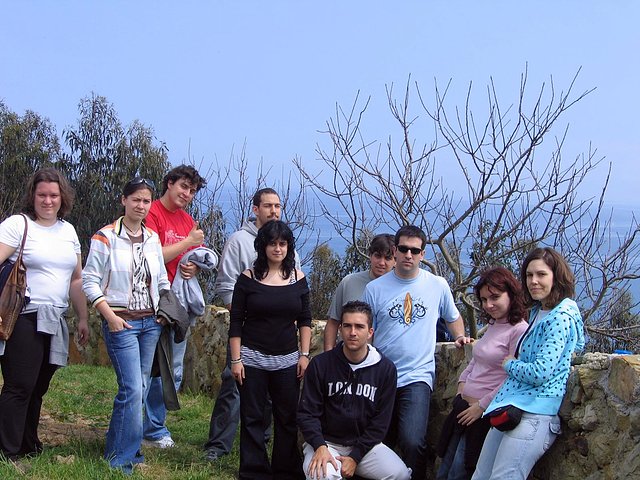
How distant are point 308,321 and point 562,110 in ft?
13.7

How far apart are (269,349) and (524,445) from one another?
1.59 metres

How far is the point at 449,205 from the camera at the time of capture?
9156 millimetres

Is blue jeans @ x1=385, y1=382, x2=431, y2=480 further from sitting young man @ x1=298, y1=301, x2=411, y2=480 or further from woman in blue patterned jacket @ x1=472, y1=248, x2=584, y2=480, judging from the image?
woman in blue patterned jacket @ x1=472, y1=248, x2=584, y2=480

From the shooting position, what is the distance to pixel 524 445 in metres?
3.63

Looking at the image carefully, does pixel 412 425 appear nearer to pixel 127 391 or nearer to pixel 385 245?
pixel 385 245

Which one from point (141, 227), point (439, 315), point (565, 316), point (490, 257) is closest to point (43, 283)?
point (141, 227)

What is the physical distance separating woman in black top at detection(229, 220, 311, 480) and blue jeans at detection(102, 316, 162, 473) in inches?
21.0

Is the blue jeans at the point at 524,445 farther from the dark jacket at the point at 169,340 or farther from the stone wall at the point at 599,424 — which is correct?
the dark jacket at the point at 169,340

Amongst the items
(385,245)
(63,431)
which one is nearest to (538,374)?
(385,245)

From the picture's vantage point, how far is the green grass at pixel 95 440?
14.6 ft

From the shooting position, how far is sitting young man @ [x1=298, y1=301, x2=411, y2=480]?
4254 mm

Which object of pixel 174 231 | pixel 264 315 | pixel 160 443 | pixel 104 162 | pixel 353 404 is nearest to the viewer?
pixel 353 404

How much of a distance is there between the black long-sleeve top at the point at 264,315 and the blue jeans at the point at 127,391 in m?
0.53

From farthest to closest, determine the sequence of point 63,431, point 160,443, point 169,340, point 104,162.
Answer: point 104,162, point 63,431, point 160,443, point 169,340
